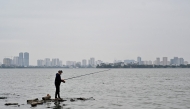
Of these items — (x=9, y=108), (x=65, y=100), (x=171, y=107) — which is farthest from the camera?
(x=65, y=100)

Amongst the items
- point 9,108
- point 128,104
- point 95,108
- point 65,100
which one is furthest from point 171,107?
point 9,108

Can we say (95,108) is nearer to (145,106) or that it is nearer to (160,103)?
(145,106)

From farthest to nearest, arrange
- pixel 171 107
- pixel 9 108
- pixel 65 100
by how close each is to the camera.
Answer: pixel 65 100, pixel 171 107, pixel 9 108

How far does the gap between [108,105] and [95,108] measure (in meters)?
2.01

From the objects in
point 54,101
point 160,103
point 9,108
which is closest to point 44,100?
point 54,101

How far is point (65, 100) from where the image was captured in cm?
2681

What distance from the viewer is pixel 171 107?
2492 centimetres

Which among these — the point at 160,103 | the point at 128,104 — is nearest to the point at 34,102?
the point at 128,104

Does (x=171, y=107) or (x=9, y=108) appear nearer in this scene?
(x=9, y=108)

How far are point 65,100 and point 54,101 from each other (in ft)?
3.86

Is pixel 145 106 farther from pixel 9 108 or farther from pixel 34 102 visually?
pixel 9 108

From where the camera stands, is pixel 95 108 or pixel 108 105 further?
pixel 108 105

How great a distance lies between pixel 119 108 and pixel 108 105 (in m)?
1.57

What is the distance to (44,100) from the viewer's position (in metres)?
→ 25.9
